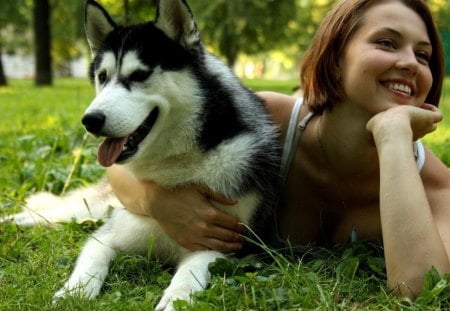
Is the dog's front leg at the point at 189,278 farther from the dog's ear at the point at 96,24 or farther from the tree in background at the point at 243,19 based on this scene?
the tree in background at the point at 243,19

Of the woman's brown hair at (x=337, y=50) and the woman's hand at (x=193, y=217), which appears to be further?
the woman's brown hair at (x=337, y=50)

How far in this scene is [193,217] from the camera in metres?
2.34

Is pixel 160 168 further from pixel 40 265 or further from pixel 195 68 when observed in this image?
pixel 40 265

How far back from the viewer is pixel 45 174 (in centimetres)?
389

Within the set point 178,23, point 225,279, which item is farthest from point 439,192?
point 178,23

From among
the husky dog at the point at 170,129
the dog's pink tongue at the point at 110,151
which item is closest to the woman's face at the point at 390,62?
the husky dog at the point at 170,129

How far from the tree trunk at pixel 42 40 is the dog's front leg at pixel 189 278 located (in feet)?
51.9

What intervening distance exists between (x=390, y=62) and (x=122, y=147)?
1.13 m

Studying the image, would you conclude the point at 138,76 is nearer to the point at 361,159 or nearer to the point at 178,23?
the point at 178,23

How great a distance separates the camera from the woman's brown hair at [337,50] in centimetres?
248

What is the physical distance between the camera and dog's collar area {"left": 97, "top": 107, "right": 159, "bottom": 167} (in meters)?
2.19

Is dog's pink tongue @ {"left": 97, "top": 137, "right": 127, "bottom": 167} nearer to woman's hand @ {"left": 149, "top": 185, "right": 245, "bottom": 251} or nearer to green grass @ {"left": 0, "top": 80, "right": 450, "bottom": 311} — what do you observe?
woman's hand @ {"left": 149, "top": 185, "right": 245, "bottom": 251}

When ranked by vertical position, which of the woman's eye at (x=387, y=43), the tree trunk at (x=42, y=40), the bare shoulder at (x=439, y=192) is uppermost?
the woman's eye at (x=387, y=43)

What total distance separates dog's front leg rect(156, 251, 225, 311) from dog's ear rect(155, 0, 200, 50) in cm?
91
